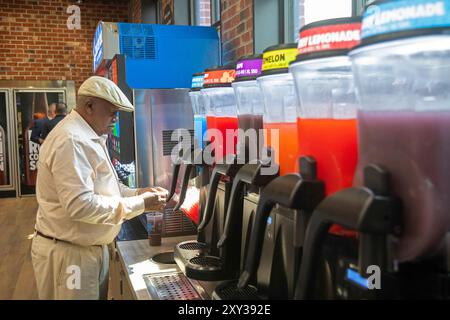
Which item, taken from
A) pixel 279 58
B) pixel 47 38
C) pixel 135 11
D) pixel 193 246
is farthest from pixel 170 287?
pixel 47 38

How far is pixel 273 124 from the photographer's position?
4.37 feet

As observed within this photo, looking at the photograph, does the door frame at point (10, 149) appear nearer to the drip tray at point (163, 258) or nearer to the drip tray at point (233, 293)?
the drip tray at point (163, 258)

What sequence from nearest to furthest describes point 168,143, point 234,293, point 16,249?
point 234,293 < point 168,143 < point 16,249

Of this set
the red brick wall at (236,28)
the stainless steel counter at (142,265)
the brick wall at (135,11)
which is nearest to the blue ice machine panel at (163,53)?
the red brick wall at (236,28)

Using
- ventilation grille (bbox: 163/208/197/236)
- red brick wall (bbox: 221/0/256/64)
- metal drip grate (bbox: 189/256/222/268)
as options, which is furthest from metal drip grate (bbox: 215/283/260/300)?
red brick wall (bbox: 221/0/256/64)

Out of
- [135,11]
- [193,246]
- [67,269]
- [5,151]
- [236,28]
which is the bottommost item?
[67,269]

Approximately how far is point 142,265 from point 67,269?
36 cm

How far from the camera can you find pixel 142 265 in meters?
2.31

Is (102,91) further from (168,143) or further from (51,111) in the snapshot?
(51,111)

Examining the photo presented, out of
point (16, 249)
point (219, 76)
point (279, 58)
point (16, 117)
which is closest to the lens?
point (279, 58)

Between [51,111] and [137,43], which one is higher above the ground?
[137,43]

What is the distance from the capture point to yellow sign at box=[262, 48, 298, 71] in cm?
121

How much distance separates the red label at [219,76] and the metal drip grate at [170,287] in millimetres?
805
